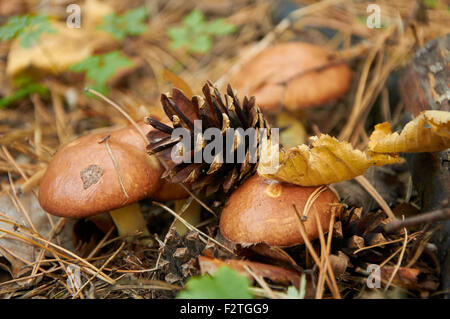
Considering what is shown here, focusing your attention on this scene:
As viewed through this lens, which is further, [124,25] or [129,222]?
[124,25]

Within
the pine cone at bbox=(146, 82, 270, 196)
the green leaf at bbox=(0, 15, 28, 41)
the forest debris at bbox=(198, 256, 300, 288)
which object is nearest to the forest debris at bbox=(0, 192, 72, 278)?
the pine cone at bbox=(146, 82, 270, 196)

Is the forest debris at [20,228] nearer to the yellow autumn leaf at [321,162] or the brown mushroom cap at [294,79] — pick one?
the yellow autumn leaf at [321,162]

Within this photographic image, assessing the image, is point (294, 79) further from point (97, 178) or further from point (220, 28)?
point (97, 178)

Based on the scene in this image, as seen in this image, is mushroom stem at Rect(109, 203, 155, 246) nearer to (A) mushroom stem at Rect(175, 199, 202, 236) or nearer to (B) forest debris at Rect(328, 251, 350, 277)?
(A) mushroom stem at Rect(175, 199, 202, 236)

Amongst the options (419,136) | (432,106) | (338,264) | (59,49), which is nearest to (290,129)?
(432,106)
